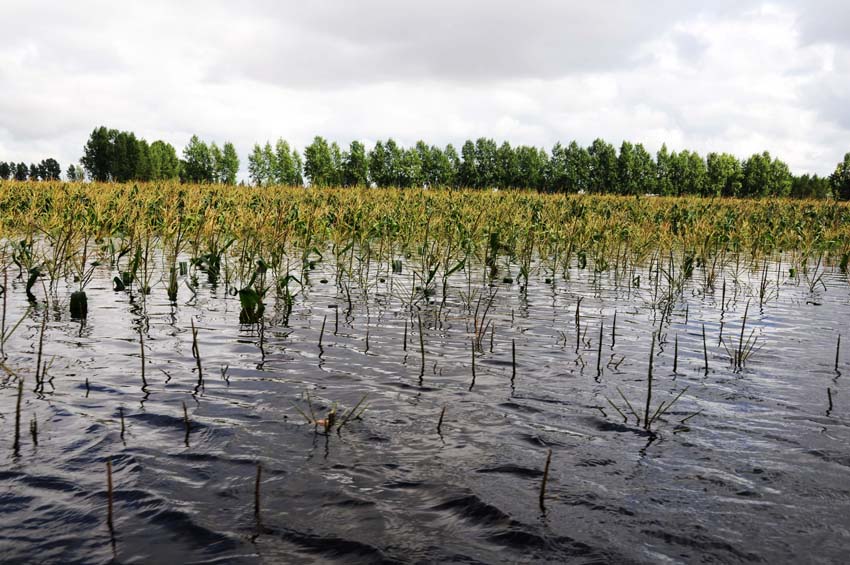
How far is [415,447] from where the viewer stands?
4.41 m

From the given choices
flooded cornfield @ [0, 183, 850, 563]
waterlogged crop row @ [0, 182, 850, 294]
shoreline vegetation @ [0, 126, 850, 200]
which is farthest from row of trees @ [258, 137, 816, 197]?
flooded cornfield @ [0, 183, 850, 563]

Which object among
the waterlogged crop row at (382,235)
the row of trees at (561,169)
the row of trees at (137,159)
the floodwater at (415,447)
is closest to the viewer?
the floodwater at (415,447)

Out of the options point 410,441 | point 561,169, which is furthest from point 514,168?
point 410,441

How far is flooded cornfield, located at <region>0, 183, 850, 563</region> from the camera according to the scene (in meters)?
3.24

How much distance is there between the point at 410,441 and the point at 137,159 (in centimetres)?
11410

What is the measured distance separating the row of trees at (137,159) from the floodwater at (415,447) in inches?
3829

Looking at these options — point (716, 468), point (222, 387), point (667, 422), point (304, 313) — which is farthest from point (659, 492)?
point (304, 313)

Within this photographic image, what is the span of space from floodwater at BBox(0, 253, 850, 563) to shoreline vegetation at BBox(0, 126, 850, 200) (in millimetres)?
68475

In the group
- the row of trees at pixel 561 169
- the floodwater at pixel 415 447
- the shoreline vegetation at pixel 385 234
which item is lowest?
the floodwater at pixel 415 447

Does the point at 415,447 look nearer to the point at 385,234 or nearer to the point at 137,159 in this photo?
the point at 385,234

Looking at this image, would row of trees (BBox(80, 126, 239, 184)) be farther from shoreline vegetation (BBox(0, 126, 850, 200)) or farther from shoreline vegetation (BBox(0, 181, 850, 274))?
shoreline vegetation (BBox(0, 181, 850, 274))

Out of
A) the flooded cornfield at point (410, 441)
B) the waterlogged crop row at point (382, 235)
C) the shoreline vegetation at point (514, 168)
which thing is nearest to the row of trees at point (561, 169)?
the shoreline vegetation at point (514, 168)

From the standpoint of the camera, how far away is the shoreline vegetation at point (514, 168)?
3265 inches

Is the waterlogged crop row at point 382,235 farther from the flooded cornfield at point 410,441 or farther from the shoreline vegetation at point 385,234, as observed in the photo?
the flooded cornfield at point 410,441
